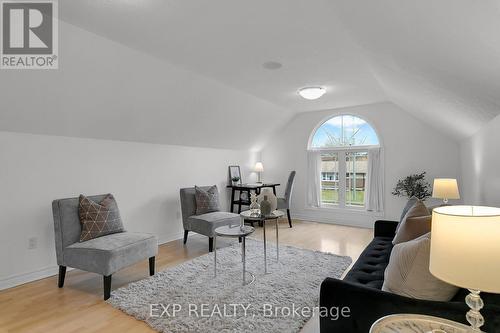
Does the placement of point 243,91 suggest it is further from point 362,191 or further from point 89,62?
point 362,191

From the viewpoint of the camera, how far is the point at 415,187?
4902mm

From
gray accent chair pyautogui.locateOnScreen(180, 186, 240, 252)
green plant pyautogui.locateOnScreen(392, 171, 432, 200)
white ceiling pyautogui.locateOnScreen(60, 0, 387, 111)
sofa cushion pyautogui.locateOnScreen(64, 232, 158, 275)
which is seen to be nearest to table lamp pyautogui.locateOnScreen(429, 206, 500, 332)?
white ceiling pyautogui.locateOnScreen(60, 0, 387, 111)

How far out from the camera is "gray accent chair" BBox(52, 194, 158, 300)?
A: 107 inches

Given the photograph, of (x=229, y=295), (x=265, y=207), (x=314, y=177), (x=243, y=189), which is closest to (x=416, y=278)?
(x=229, y=295)

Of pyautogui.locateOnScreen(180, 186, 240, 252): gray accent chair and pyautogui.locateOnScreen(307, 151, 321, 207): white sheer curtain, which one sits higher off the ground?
pyautogui.locateOnScreen(307, 151, 321, 207): white sheer curtain

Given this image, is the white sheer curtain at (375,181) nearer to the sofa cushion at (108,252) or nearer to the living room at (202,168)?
the living room at (202,168)

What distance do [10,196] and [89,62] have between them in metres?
1.67

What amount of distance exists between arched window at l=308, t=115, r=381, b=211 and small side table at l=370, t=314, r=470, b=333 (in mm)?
4670

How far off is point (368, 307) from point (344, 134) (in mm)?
5085

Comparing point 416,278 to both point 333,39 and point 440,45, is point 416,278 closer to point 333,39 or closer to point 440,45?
point 440,45

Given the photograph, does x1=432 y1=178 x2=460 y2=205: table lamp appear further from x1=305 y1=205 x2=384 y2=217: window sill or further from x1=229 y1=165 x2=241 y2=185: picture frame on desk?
x1=229 y1=165 x2=241 y2=185: picture frame on desk

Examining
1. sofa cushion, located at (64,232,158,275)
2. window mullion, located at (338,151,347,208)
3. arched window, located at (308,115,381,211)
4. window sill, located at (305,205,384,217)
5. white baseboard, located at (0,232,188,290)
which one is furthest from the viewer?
window mullion, located at (338,151,347,208)

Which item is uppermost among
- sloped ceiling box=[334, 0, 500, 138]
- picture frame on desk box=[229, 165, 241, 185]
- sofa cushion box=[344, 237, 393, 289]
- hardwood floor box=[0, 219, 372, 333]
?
sloped ceiling box=[334, 0, 500, 138]

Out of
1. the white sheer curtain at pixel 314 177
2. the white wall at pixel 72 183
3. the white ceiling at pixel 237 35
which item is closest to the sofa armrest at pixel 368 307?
the white ceiling at pixel 237 35
